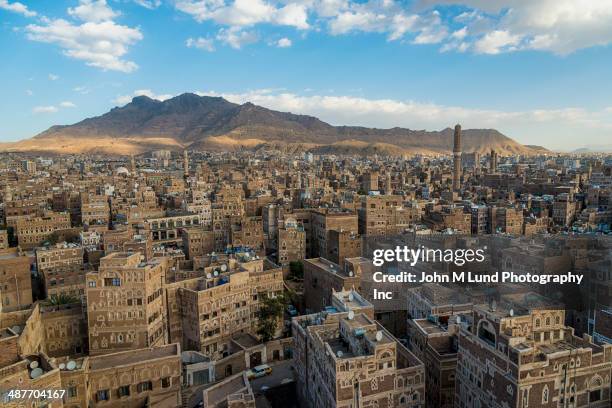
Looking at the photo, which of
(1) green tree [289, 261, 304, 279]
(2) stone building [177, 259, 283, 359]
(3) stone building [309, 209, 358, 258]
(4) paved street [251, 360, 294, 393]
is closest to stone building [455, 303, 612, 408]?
(4) paved street [251, 360, 294, 393]

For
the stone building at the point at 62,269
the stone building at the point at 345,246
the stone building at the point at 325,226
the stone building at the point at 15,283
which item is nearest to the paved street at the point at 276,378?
the stone building at the point at 345,246

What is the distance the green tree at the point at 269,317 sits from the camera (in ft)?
74.3

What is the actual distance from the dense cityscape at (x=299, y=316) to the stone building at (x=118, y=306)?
60 mm

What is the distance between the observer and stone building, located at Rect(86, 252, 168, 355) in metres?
19.6

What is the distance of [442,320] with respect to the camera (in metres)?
18.9

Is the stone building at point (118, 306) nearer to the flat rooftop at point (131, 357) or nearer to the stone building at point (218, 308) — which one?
the flat rooftop at point (131, 357)

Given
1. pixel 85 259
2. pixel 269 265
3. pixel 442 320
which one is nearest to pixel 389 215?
pixel 269 265

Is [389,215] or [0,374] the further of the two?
[389,215]

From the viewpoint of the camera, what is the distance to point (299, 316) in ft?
63.9

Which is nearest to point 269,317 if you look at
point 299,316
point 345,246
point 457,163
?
point 299,316

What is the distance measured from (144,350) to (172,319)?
4.46 m

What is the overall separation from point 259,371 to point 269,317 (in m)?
3.60

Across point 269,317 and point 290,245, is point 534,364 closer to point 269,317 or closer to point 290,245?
point 269,317

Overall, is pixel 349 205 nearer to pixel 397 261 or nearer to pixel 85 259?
pixel 397 261
